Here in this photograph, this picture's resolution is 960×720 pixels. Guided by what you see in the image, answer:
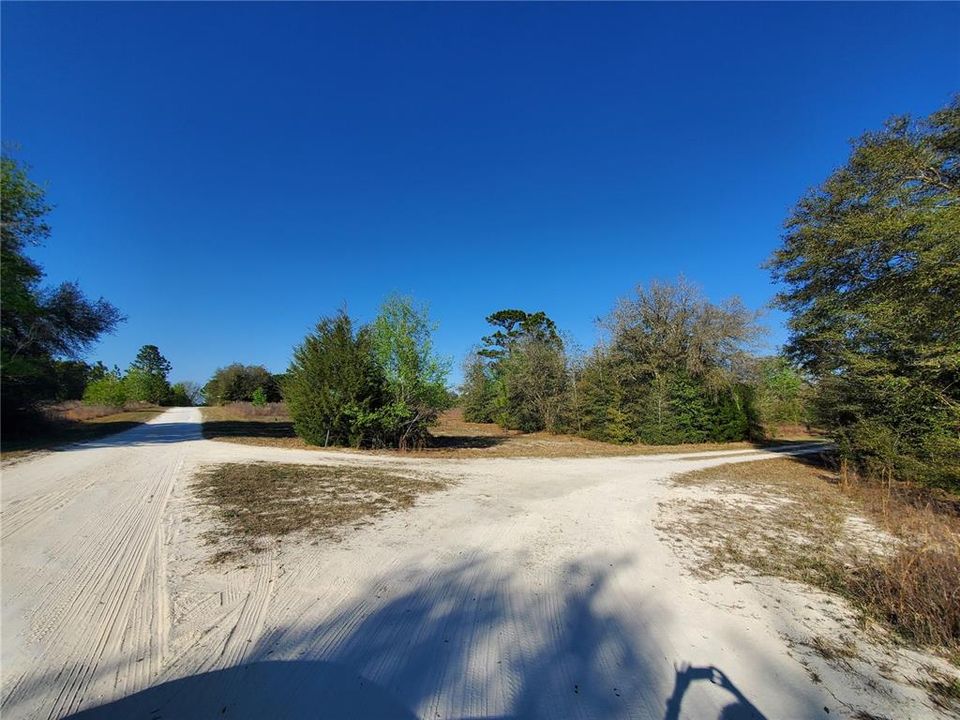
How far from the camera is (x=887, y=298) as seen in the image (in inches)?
342

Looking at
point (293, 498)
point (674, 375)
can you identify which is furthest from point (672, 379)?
point (293, 498)

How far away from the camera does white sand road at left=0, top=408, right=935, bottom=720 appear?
7.09 ft

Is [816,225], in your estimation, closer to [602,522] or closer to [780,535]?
[780,535]

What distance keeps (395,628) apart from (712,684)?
2.05 meters

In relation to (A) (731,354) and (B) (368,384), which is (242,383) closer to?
(B) (368,384)

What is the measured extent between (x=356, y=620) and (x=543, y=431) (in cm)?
2578

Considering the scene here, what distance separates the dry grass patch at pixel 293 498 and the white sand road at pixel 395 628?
36cm

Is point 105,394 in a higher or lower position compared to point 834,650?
higher

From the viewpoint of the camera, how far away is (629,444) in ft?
71.0

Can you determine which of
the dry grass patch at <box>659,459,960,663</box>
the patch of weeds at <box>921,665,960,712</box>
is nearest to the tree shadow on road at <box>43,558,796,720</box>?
the patch of weeds at <box>921,665,960,712</box>

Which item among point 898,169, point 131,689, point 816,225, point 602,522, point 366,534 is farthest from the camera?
point 816,225

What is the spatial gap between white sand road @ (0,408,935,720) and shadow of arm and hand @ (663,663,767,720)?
0.01m

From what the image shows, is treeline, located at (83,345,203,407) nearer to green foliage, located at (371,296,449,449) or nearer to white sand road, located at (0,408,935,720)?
green foliage, located at (371,296,449,449)

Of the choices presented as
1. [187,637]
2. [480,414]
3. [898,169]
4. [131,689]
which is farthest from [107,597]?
[480,414]
